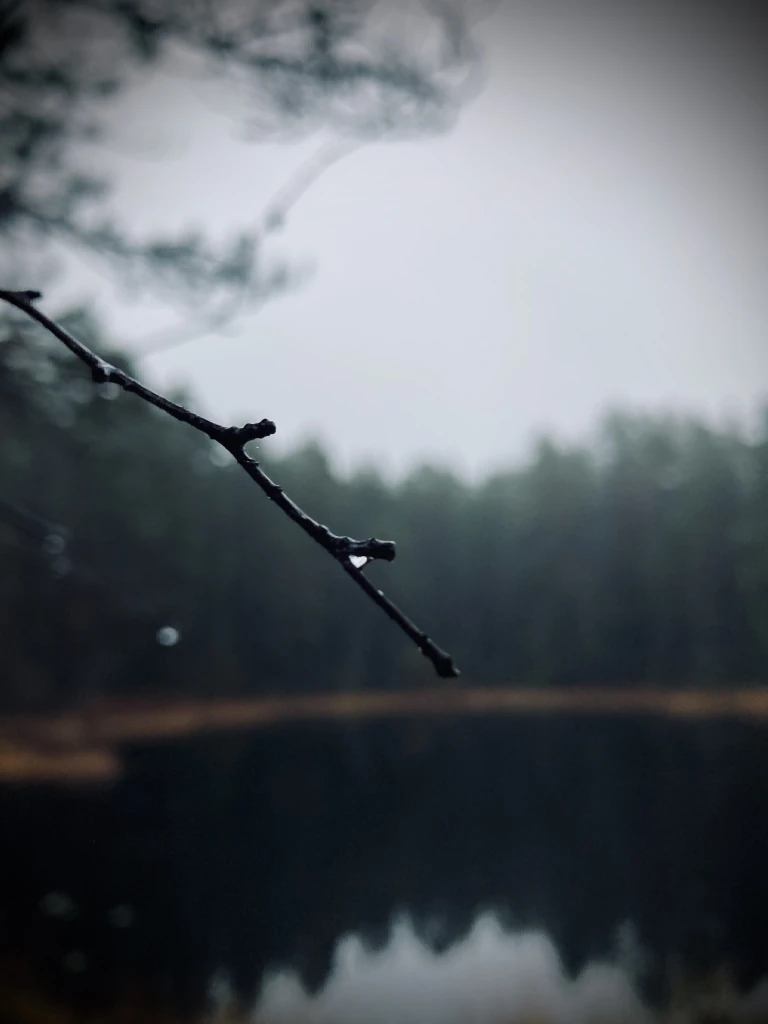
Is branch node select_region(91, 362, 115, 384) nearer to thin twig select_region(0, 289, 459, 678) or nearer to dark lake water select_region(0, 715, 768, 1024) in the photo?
thin twig select_region(0, 289, 459, 678)

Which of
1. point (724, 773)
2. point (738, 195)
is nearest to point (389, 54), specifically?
point (738, 195)

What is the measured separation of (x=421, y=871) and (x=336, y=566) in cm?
124

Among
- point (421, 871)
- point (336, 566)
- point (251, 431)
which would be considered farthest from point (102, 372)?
point (336, 566)

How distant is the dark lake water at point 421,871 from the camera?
1807mm

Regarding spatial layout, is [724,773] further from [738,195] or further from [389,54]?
[389,54]

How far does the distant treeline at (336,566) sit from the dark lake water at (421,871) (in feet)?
1.09

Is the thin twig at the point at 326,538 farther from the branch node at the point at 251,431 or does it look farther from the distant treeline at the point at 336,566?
the distant treeline at the point at 336,566

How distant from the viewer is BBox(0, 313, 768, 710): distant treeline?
209 centimetres

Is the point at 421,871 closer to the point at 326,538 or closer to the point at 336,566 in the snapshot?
the point at 336,566

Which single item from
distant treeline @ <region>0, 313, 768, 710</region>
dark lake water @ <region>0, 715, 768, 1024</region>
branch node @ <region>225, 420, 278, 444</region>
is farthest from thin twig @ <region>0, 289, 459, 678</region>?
dark lake water @ <region>0, 715, 768, 1024</region>

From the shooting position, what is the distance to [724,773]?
1.67 m

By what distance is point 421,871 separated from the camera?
2607 millimetres

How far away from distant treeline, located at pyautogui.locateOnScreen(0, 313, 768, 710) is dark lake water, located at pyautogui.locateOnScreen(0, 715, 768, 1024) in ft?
1.09

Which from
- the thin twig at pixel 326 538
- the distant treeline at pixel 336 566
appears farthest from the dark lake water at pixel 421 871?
the thin twig at pixel 326 538
